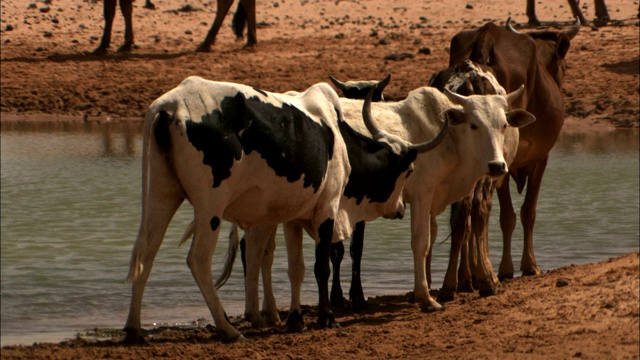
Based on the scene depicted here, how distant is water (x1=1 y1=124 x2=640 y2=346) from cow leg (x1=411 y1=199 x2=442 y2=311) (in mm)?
1199

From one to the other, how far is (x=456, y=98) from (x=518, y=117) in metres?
0.55

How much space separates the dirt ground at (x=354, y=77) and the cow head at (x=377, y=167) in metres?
0.73

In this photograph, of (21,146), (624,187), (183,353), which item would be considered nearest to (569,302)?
(183,353)

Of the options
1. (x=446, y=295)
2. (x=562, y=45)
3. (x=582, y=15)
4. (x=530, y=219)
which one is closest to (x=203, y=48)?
(x=582, y=15)

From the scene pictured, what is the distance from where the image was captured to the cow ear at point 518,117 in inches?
410

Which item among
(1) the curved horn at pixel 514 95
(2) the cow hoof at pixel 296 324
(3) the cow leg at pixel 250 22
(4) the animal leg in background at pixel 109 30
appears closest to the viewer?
(2) the cow hoof at pixel 296 324

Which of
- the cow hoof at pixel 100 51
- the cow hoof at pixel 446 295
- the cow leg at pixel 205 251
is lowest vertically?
the cow hoof at pixel 100 51

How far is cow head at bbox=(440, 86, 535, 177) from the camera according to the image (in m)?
10.0

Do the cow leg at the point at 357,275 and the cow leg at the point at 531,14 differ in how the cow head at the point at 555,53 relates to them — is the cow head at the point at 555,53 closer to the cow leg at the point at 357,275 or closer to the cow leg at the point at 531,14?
the cow leg at the point at 357,275

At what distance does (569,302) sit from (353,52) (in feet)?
56.0

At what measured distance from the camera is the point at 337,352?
8.51 meters

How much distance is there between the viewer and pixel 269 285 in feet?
31.6

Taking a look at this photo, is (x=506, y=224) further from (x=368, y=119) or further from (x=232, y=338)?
(x=232, y=338)

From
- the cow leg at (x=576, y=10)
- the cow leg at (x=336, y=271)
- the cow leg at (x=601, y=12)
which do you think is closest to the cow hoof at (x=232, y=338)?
the cow leg at (x=336, y=271)
